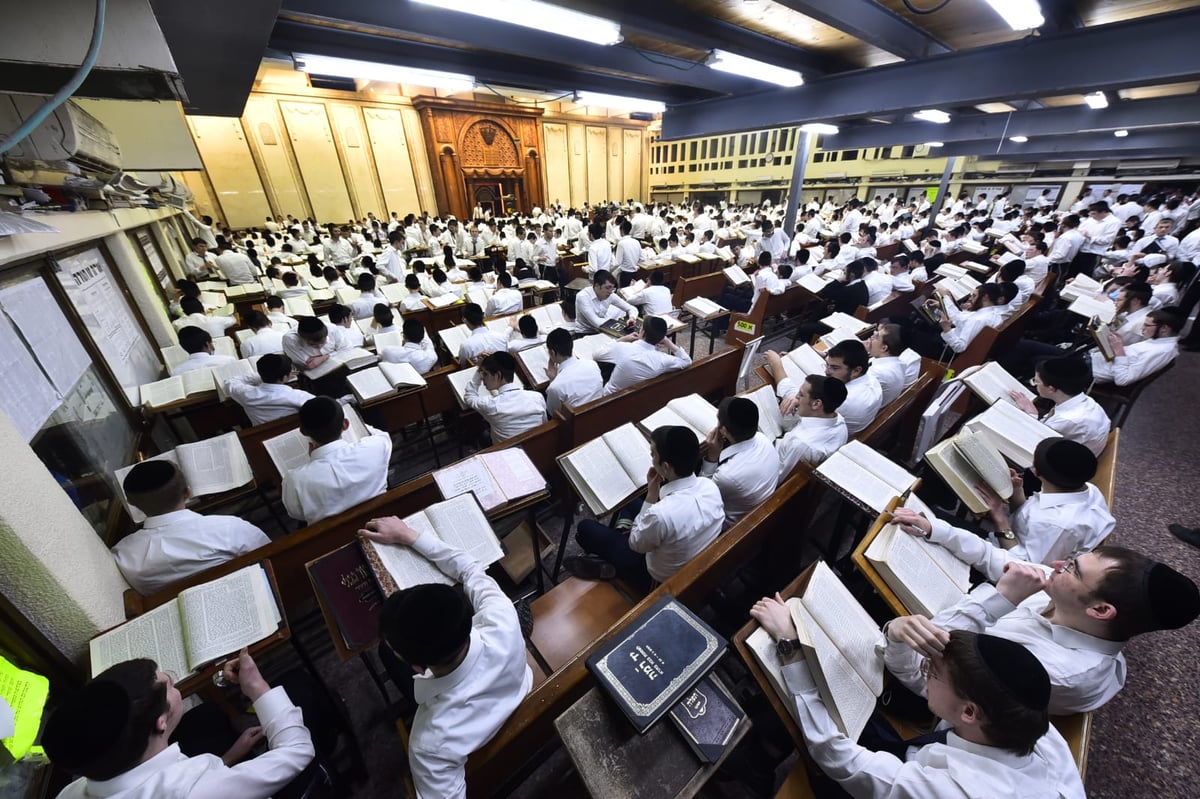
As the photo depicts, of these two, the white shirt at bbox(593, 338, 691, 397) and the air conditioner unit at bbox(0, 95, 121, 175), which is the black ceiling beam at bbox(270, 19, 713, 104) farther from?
the white shirt at bbox(593, 338, 691, 397)

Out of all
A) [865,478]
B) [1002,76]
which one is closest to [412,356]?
[865,478]

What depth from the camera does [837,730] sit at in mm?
1306

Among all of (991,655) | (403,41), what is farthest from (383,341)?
(991,655)

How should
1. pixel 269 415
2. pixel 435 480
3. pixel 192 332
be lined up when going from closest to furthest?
pixel 435 480 → pixel 269 415 → pixel 192 332

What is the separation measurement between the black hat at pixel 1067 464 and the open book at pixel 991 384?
120 cm

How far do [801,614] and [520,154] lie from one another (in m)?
19.8

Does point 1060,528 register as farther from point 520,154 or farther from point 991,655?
point 520,154

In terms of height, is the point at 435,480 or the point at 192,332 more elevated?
the point at 192,332

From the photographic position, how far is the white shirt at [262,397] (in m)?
3.35

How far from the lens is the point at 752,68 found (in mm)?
4312

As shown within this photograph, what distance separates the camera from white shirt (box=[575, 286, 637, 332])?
5.51 m

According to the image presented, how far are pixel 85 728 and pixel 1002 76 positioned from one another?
261 inches

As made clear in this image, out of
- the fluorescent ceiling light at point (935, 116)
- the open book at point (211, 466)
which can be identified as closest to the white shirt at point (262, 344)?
the open book at point (211, 466)

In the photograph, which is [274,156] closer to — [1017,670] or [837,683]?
[837,683]
